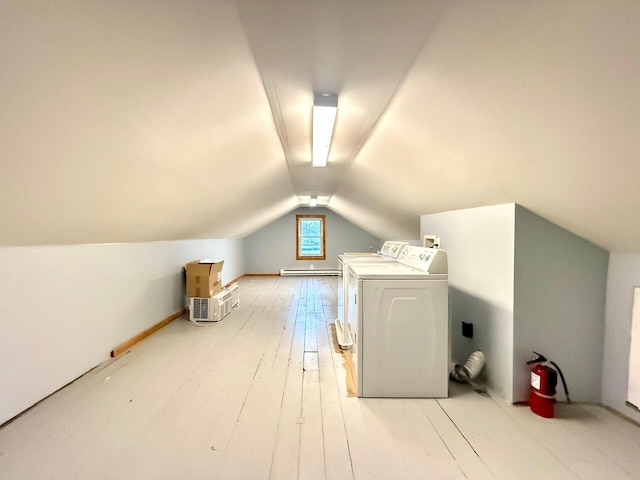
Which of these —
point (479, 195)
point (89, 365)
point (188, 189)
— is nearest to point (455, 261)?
point (479, 195)

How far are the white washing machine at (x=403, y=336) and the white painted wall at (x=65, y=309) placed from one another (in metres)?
2.04

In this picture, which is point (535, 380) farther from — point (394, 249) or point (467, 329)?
point (394, 249)

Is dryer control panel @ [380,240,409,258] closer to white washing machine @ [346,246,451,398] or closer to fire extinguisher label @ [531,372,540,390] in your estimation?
white washing machine @ [346,246,451,398]

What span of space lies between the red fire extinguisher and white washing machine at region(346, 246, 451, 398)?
48 centimetres

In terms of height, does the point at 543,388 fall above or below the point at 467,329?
below

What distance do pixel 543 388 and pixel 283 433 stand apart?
1.49m

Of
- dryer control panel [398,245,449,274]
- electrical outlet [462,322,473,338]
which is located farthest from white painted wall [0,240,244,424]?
electrical outlet [462,322,473,338]

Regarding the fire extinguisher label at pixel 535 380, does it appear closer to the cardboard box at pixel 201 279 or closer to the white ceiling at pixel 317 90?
the white ceiling at pixel 317 90

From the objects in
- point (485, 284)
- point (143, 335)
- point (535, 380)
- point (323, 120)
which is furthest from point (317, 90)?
point (143, 335)

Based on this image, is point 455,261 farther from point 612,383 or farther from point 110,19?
point 110,19

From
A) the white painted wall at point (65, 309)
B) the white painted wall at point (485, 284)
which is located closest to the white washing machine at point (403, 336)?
the white painted wall at point (485, 284)

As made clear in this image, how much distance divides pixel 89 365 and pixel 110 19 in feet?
8.49

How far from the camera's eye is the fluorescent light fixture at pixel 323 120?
1.67m

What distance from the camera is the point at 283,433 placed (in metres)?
1.73
